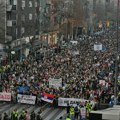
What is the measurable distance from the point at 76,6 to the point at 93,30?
44.3 feet

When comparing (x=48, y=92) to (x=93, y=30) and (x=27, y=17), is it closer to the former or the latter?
(x=27, y=17)

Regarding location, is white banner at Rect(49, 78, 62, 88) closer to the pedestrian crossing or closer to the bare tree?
the pedestrian crossing

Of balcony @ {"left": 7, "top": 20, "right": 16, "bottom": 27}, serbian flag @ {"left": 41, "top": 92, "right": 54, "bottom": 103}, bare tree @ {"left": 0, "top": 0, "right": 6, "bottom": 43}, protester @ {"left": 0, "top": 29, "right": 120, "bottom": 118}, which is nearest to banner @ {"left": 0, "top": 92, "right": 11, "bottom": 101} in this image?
protester @ {"left": 0, "top": 29, "right": 120, "bottom": 118}

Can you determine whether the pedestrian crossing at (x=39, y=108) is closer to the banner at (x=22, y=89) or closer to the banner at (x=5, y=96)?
the banner at (x=5, y=96)

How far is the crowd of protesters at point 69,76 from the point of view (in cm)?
3256

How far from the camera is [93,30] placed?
113 meters

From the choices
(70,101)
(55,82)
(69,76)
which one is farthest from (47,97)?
(69,76)

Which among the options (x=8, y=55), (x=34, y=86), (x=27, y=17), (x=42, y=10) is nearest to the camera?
(x=34, y=86)

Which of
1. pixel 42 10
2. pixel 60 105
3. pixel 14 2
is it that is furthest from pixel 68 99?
pixel 42 10

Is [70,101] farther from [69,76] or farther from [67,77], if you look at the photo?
[69,76]

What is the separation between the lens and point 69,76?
38.6m

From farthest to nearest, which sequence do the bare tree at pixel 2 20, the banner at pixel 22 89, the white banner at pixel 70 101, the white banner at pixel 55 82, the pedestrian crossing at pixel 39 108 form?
the bare tree at pixel 2 20 < the banner at pixel 22 89 < the white banner at pixel 55 82 < the white banner at pixel 70 101 < the pedestrian crossing at pixel 39 108

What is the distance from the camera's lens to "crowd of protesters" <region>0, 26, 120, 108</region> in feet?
107

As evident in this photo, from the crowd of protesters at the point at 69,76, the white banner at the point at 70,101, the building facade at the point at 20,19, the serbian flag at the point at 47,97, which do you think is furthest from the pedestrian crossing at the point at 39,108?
the building facade at the point at 20,19
